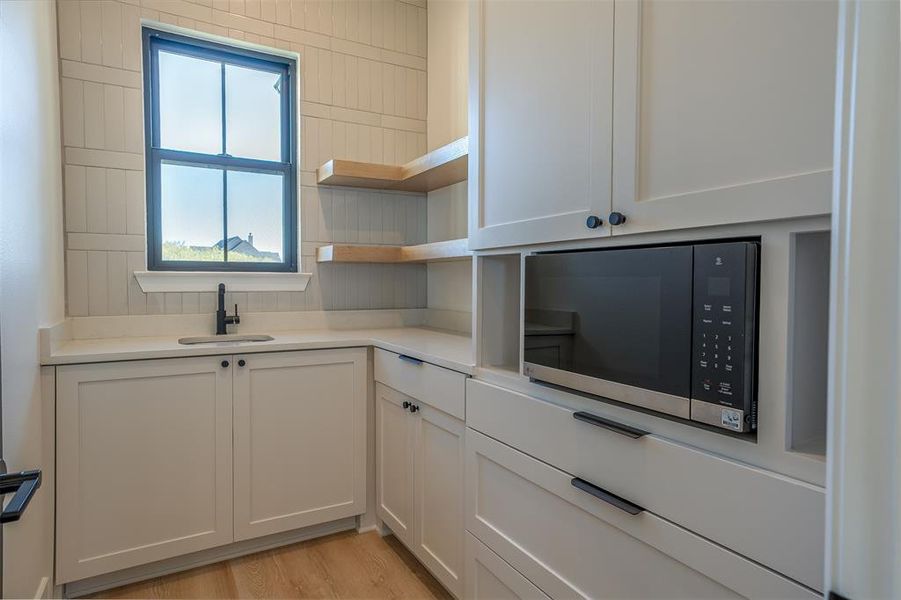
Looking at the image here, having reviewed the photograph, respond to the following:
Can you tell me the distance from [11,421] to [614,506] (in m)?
1.55

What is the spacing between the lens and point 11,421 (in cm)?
139

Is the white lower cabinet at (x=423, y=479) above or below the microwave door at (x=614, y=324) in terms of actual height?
below

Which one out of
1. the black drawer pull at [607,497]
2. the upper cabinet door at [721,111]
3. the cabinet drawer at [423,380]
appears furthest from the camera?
the cabinet drawer at [423,380]

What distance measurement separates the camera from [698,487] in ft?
3.22

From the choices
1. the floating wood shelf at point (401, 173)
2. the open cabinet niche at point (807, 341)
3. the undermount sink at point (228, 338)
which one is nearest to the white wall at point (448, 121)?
the floating wood shelf at point (401, 173)

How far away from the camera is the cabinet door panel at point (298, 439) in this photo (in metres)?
2.23

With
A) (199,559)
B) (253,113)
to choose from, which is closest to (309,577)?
(199,559)

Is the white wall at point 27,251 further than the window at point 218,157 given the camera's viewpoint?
No

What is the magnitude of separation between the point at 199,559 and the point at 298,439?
63cm

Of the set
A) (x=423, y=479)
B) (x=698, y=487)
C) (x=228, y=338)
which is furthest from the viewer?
(x=228, y=338)

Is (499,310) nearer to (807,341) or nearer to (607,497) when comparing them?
(607,497)

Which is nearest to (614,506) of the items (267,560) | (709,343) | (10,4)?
(709,343)

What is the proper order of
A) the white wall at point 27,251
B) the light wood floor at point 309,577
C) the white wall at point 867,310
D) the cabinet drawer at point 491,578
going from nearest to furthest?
the white wall at point 867,310
the white wall at point 27,251
the cabinet drawer at point 491,578
the light wood floor at point 309,577

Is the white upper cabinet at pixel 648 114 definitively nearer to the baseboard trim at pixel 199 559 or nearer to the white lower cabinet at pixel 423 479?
the white lower cabinet at pixel 423 479
